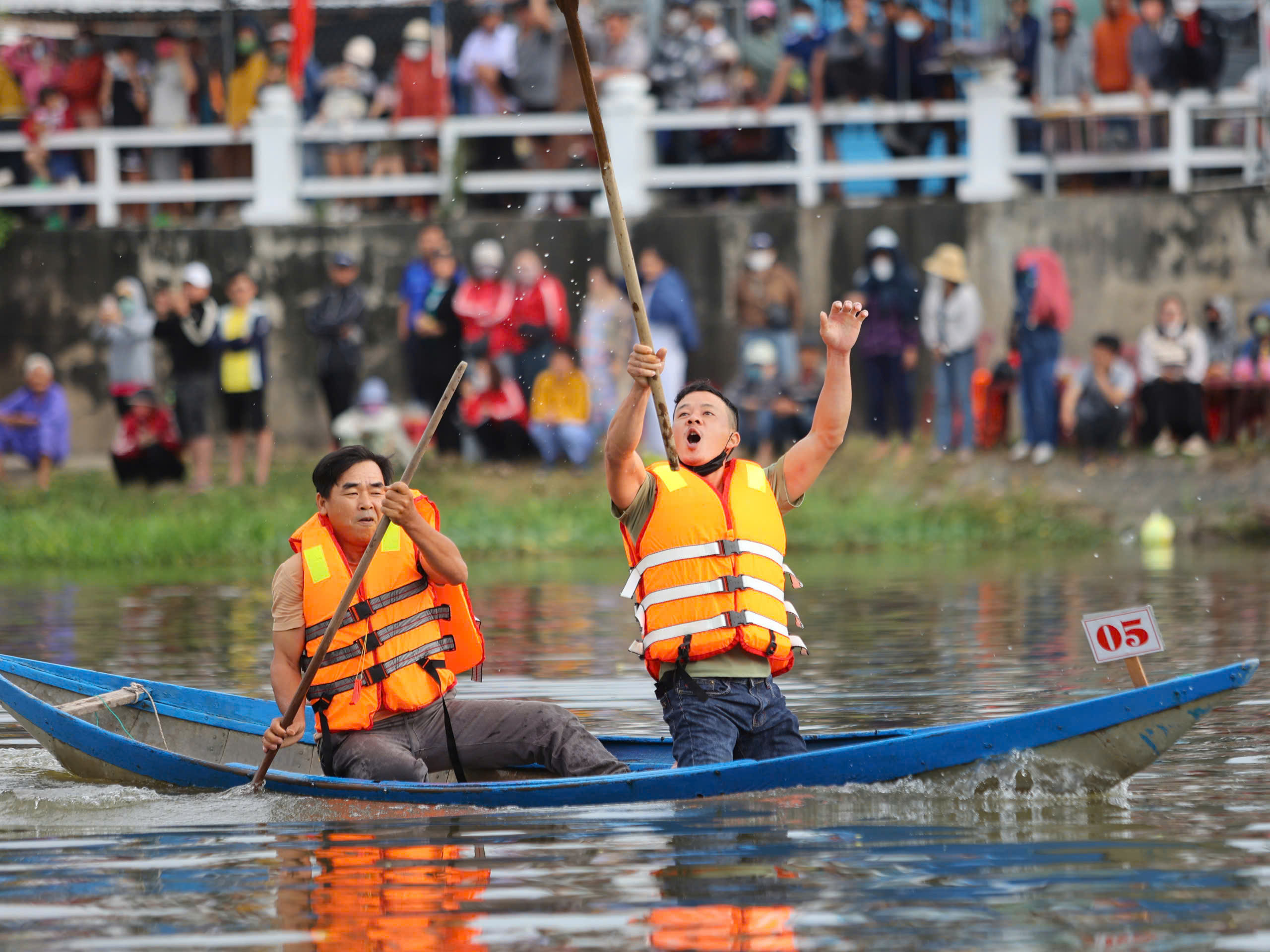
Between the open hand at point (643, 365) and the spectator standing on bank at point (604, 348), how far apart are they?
1173 cm

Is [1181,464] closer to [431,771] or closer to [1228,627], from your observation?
[1228,627]

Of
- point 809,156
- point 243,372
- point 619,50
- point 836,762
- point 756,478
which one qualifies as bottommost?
point 836,762

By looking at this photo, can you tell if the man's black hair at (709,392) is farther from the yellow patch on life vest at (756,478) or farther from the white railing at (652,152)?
the white railing at (652,152)

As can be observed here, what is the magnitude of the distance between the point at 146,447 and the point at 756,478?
12.7 meters

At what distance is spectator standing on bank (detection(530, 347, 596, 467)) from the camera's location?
736 inches

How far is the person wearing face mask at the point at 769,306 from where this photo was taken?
1875cm

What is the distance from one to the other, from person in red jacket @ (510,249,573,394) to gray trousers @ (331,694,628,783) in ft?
36.7

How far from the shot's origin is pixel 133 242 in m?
21.2

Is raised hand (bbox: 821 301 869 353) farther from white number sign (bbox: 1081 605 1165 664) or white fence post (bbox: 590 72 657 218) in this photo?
white fence post (bbox: 590 72 657 218)

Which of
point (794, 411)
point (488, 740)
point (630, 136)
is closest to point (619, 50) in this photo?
point (630, 136)

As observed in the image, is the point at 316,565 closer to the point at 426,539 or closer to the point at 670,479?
the point at 426,539

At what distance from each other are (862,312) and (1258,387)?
1168cm

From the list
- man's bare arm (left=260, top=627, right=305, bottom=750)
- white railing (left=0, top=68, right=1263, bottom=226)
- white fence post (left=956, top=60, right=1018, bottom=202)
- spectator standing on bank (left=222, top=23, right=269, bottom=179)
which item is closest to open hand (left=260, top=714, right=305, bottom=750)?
man's bare arm (left=260, top=627, right=305, bottom=750)

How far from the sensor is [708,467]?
7.32 metres
